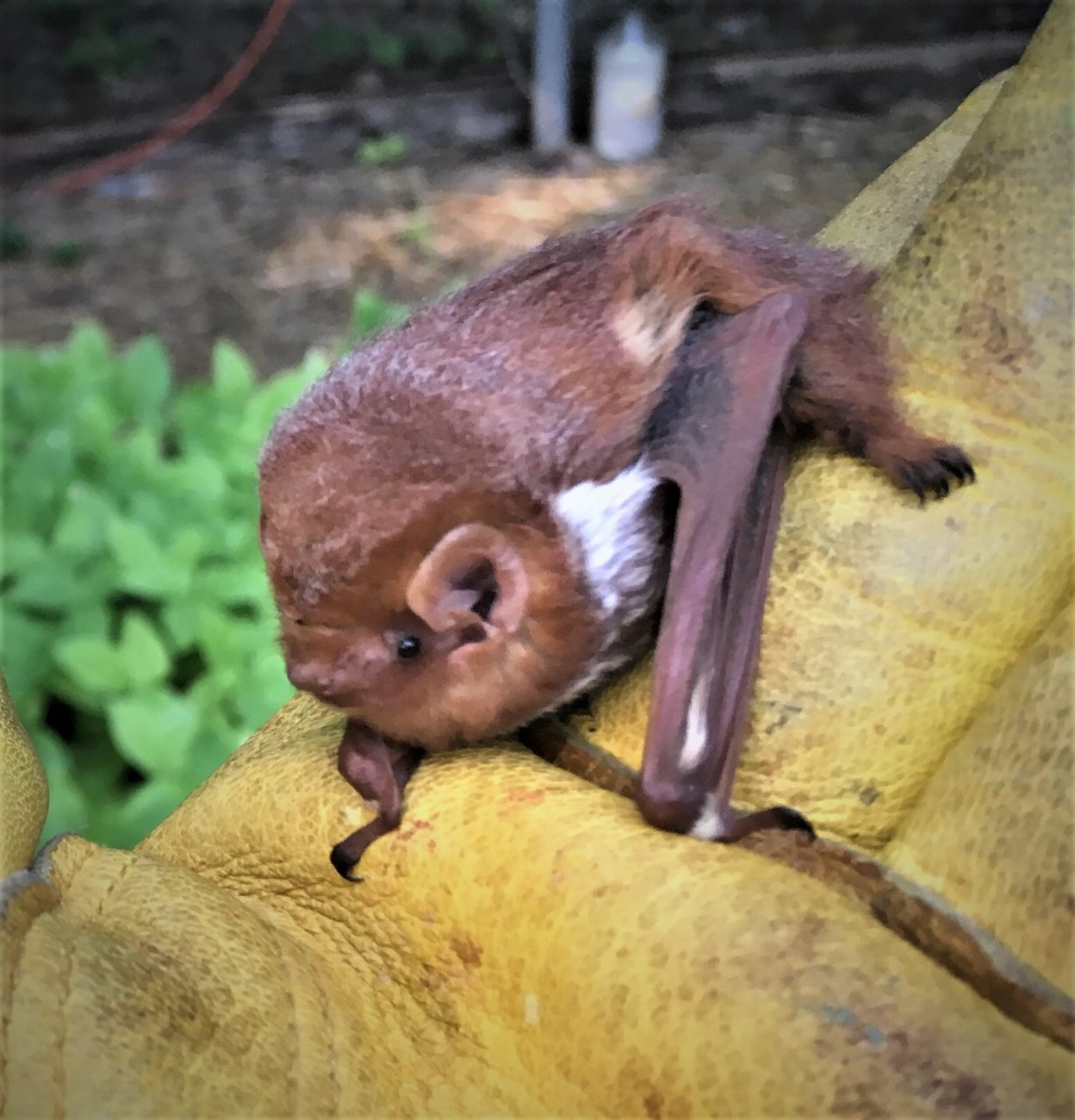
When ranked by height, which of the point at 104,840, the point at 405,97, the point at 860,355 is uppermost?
the point at 860,355

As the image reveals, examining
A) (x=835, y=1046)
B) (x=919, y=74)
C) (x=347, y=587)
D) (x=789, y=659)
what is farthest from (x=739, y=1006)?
(x=919, y=74)

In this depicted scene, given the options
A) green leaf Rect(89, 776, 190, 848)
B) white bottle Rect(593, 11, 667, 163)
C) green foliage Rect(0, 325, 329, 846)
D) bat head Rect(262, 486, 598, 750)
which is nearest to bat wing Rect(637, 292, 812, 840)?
bat head Rect(262, 486, 598, 750)

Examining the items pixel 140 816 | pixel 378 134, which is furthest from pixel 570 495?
pixel 378 134

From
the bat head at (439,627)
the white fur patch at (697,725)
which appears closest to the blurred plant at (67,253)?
the bat head at (439,627)

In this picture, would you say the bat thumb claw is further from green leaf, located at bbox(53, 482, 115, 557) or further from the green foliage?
green leaf, located at bbox(53, 482, 115, 557)

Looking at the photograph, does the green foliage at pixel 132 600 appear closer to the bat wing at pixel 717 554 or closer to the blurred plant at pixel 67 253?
the bat wing at pixel 717 554

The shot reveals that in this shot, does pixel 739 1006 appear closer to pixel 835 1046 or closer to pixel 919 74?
pixel 835 1046
